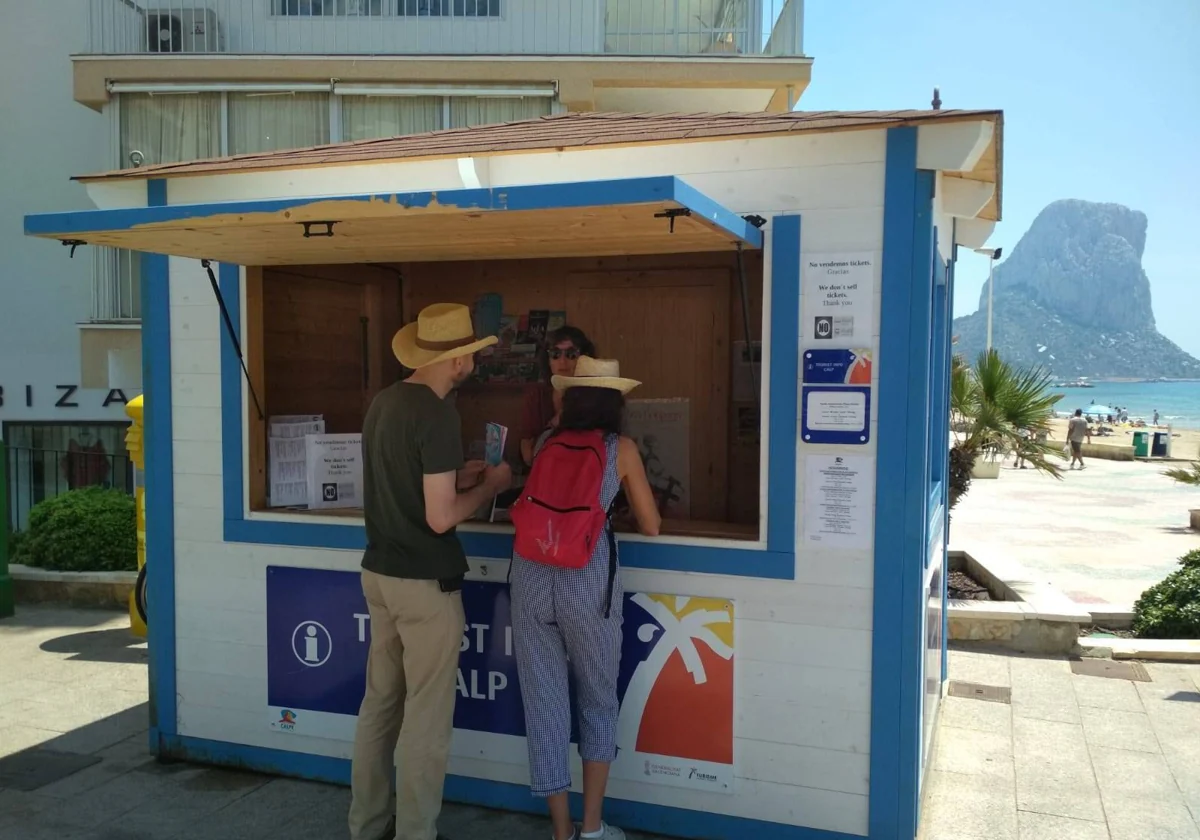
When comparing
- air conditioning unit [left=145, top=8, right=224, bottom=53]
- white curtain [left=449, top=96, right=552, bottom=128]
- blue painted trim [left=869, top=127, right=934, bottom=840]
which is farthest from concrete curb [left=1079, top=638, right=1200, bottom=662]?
air conditioning unit [left=145, top=8, right=224, bottom=53]

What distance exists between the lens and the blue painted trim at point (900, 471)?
3.34 metres

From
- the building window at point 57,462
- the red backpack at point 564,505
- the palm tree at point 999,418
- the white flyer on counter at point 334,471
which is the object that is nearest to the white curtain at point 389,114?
the building window at point 57,462

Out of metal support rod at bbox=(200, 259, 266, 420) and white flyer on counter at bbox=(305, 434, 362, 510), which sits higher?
metal support rod at bbox=(200, 259, 266, 420)

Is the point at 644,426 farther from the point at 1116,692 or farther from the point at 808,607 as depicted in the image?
the point at 1116,692

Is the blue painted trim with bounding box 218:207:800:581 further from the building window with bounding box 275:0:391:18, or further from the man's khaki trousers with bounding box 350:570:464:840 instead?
the building window with bounding box 275:0:391:18

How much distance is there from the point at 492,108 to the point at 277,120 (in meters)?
2.35

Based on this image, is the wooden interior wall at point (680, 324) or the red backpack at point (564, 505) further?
the wooden interior wall at point (680, 324)

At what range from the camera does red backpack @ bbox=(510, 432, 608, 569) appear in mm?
3252

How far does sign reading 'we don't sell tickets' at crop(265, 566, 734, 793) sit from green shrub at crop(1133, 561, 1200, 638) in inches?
184

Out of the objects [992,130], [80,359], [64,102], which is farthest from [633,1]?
[992,130]

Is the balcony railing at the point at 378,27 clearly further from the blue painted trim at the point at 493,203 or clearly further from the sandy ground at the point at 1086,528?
the blue painted trim at the point at 493,203

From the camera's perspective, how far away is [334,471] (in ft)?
14.8

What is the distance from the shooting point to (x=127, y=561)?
302 inches

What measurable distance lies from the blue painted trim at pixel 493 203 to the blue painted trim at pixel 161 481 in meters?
1.16
